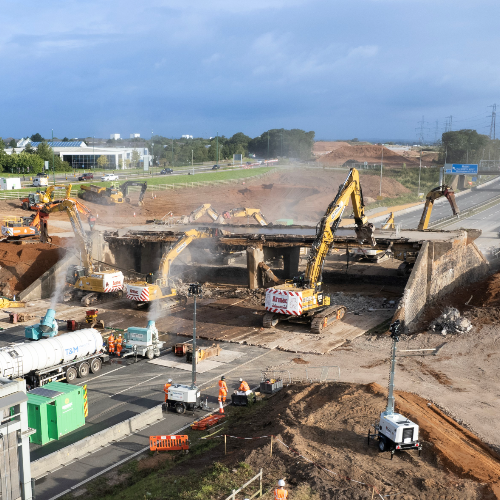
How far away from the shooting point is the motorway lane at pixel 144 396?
1858 centimetres

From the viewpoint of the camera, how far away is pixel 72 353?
27250 mm

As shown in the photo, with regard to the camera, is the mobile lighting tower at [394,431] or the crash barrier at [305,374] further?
the crash barrier at [305,374]

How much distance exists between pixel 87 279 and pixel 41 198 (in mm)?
10320

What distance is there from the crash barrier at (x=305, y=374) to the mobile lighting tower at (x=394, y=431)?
7377mm

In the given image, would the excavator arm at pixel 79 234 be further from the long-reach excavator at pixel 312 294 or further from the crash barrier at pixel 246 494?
the crash barrier at pixel 246 494

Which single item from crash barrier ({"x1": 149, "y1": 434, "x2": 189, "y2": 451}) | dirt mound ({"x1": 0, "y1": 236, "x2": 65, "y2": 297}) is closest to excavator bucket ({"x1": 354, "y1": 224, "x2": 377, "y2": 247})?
dirt mound ({"x1": 0, "y1": 236, "x2": 65, "y2": 297})

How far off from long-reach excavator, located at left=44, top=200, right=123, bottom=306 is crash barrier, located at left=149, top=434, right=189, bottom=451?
22.5 meters

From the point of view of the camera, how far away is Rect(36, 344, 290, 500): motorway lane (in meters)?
18.6

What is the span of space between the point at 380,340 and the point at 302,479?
17.5 metres

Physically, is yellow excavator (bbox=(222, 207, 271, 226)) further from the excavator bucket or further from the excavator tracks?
the excavator tracks

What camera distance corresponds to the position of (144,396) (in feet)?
84.2

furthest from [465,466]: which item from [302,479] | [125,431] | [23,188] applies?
[23,188]

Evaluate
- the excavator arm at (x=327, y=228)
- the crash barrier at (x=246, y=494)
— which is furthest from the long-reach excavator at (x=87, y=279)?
the crash barrier at (x=246, y=494)

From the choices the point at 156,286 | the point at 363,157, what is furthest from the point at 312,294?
Result: the point at 363,157
